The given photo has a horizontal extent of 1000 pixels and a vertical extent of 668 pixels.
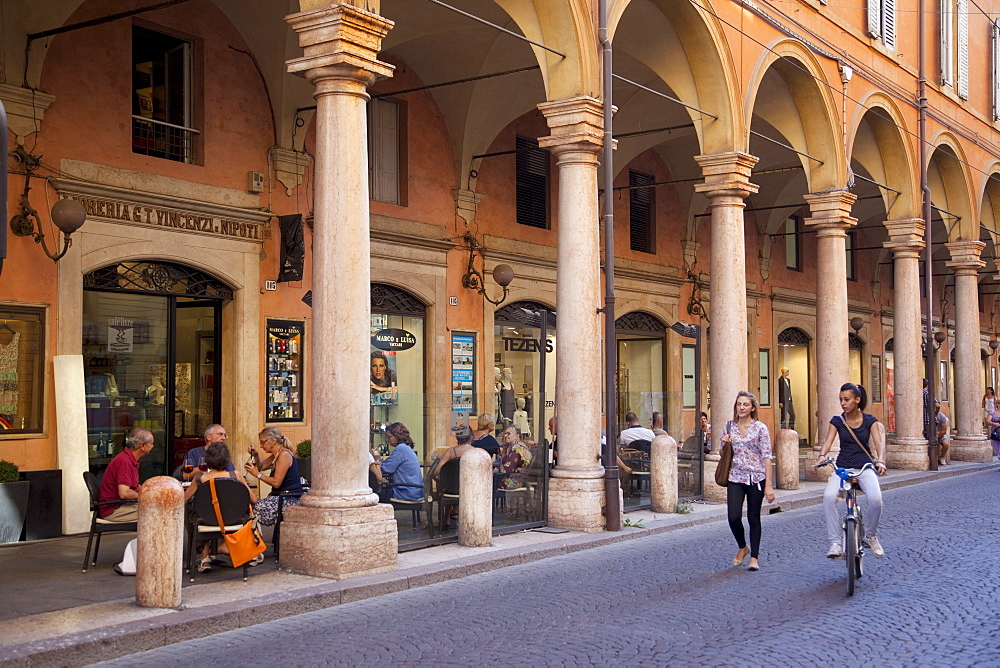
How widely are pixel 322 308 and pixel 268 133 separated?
5.84 m

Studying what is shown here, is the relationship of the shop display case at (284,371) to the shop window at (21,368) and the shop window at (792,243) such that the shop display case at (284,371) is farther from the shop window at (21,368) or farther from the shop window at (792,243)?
the shop window at (792,243)

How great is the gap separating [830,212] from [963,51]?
1039cm

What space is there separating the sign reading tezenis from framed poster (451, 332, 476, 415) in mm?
3931

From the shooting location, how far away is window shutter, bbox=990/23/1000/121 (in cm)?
2750

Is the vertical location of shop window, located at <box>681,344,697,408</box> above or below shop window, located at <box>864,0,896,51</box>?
below

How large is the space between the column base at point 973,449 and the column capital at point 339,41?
729 inches

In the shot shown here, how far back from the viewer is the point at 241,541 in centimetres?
846

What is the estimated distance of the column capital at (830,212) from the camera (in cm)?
1797

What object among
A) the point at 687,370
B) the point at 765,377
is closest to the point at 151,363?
the point at 687,370

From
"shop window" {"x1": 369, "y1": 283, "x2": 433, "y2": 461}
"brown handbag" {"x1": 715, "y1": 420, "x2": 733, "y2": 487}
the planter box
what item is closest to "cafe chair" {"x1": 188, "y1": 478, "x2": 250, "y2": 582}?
the planter box

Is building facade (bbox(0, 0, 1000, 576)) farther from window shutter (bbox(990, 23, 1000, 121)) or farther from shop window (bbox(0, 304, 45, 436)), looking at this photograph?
window shutter (bbox(990, 23, 1000, 121))

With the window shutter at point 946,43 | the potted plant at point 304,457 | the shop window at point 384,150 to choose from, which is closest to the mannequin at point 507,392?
the potted plant at point 304,457

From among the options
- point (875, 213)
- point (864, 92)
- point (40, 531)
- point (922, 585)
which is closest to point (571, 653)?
point (922, 585)

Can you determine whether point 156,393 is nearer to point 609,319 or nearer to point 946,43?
point 609,319
